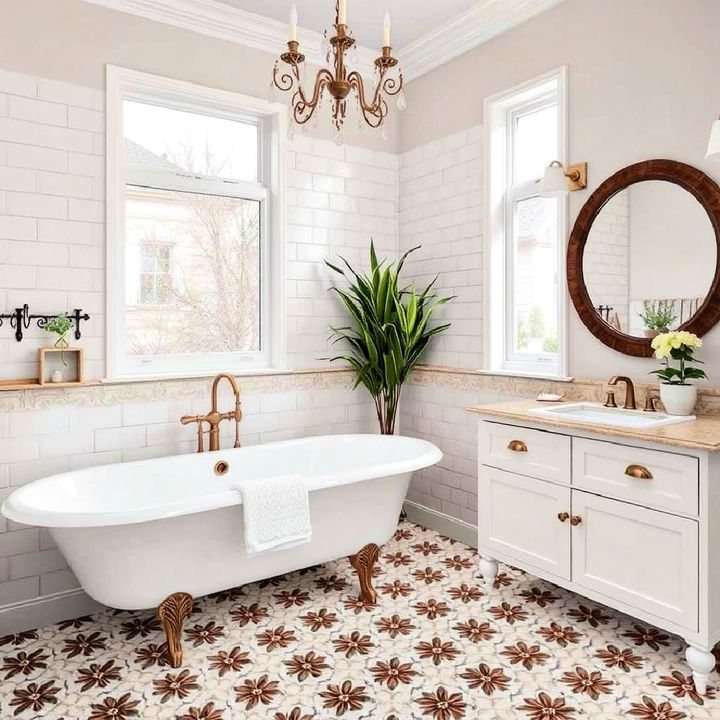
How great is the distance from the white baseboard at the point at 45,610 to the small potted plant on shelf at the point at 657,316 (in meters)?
2.87

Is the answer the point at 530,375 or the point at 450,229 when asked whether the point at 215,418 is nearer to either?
the point at 530,375

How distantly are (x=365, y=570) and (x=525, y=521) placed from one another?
31.2 inches

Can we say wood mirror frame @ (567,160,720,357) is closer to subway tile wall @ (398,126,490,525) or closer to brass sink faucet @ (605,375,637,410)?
brass sink faucet @ (605,375,637,410)

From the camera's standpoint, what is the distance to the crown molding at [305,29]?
3.23m

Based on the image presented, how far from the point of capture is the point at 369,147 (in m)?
4.10

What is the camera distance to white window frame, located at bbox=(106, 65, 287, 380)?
122 inches

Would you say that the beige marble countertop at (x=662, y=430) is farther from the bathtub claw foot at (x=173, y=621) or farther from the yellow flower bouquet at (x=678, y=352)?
the bathtub claw foot at (x=173, y=621)

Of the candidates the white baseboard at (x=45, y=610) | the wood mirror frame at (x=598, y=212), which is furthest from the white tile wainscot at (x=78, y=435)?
the wood mirror frame at (x=598, y=212)

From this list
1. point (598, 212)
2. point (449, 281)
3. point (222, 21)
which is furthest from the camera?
point (449, 281)

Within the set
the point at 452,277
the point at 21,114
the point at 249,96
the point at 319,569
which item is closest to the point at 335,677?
the point at 319,569

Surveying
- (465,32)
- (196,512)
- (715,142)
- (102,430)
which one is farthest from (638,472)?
(465,32)

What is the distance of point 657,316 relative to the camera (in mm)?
2779

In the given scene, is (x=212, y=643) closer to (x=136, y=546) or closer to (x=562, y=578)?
(x=136, y=546)

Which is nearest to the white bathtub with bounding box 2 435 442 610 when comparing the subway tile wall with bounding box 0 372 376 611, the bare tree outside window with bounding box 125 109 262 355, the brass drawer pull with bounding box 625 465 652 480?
the subway tile wall with bounding box 0 372 376 611
